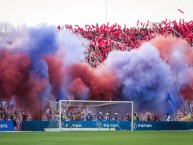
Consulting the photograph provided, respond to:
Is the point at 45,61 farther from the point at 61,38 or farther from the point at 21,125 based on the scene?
the point at 21,125

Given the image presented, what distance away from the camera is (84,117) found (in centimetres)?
5278

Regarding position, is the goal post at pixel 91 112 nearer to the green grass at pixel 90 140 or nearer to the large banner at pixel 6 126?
the large banner at pixel 6 126

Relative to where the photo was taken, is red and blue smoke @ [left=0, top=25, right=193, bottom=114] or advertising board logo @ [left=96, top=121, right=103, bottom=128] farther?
red and blue smoke @ [left=0, top=25, right=193, bottom=114]

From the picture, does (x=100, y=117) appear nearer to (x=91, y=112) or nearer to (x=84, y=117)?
(x=91, y=112)

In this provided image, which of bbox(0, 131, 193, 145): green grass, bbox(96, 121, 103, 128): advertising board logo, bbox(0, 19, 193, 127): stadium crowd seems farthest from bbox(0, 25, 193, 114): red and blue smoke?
bbox(0, 131, 193, 145): green grass

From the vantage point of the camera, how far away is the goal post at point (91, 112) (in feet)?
158

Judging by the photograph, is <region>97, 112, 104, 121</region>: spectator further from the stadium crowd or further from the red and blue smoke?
the stadium crowd

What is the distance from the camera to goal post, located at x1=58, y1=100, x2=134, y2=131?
48.2 meters

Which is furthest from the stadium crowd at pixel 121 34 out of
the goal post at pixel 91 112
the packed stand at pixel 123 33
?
the goal post at pixel 91 112

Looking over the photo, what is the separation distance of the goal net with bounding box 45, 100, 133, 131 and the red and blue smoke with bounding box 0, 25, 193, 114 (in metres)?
8.84

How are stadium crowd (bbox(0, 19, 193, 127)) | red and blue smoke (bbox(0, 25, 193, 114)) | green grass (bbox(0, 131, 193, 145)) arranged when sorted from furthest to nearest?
stadium crowd (bbox(0, 19, 193, 127)) < red and blue smoke (bbox(0, 25, 193, 114)) < green grass (bbox(0, 131, 193, 145))

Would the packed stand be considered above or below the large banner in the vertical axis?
above

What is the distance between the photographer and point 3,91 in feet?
195

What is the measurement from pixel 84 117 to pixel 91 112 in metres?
0.82
